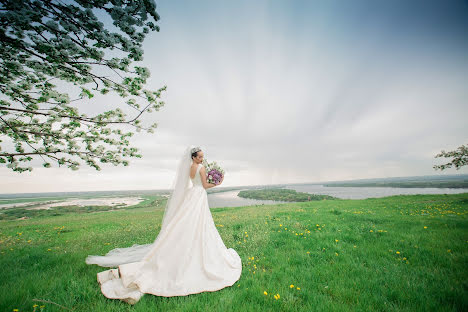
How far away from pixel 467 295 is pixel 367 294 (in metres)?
1.76

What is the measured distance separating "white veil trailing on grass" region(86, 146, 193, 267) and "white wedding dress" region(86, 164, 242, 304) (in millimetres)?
51

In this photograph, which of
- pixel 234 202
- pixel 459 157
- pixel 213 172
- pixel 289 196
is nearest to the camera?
pixel 213 172

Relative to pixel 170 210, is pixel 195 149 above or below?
above

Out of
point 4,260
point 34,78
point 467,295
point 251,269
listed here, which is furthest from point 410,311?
point 4,260

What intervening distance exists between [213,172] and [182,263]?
259 centimetres

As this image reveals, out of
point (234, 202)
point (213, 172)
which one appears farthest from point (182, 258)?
point (234, 202)

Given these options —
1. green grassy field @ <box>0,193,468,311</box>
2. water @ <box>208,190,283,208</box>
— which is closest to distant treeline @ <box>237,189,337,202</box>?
water @ <box>208,190,283,208</box>

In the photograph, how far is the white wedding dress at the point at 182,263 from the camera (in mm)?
4030

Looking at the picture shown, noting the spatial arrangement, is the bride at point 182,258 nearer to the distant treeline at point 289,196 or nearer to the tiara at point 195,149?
the tiara at point 195,149

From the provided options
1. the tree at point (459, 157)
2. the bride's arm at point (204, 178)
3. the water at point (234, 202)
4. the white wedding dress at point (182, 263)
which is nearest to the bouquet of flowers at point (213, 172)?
the bride's arm at point (204, 178)

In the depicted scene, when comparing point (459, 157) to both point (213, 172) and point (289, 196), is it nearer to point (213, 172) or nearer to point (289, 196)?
point (213, 172)

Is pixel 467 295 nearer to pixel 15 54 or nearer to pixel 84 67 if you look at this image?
pixel 84 67

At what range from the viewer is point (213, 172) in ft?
19.5

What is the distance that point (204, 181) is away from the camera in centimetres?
569
